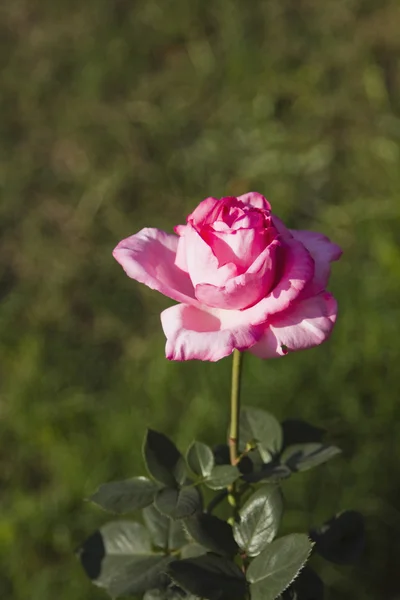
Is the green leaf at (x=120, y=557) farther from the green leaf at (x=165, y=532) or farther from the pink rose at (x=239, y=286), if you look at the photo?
the pink rose at (x=239, y=286)

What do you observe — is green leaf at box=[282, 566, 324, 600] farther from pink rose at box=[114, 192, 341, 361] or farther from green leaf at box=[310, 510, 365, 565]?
pink rose at box=[114, 192, 341, 361]

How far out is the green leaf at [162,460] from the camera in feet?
2.84

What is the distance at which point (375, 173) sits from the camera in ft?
6.91

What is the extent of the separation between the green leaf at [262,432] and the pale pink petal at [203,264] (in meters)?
0.27

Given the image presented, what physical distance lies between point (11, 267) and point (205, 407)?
74cm

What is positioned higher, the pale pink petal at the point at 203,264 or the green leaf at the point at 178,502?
the pale pink petal at the point at 203,264

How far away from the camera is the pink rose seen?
0.70 m

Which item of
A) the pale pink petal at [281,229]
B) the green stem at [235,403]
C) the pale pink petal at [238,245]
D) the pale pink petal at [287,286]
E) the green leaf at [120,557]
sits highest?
the pale pink petal at [281,229]

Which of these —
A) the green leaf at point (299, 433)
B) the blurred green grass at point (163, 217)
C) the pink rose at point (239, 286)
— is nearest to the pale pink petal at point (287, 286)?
the pink rose at point (239, 286)

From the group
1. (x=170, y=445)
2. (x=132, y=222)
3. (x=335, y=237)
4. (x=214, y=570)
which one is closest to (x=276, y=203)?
(x=335, y=237)

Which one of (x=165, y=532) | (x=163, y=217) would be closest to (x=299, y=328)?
(x=165, y=532)

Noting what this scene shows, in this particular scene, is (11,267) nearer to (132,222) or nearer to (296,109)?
(132,222)

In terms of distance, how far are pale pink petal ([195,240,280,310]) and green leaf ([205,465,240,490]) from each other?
19 cm

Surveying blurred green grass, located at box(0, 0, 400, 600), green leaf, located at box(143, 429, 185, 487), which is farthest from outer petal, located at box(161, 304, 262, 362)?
blurred green grass, located at box(0, 0, 400, 600)
